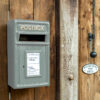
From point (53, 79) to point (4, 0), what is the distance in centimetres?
95

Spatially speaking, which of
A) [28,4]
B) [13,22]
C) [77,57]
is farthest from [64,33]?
[13,22]

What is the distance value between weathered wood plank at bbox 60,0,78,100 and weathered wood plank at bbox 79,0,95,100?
Answer: 162mm

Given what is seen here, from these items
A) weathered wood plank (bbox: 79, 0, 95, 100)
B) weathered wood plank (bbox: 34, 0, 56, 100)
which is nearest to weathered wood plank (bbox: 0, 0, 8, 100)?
weathered wood plank (bbox: 34, 0, 56, 100)

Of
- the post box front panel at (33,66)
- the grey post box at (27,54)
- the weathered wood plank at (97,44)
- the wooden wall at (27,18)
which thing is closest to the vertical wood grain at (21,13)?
the wooden wall at (27,18)

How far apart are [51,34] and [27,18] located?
312 mm

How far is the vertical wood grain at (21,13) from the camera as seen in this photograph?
7.06 ft

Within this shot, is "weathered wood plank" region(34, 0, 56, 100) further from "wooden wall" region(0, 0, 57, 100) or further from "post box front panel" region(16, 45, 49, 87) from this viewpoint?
"post box front panel" region(16, 45, 49, 87)

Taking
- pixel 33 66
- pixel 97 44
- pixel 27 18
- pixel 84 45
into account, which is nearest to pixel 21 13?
pixel 27 18

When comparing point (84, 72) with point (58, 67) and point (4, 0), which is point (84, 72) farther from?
point (4, 0)

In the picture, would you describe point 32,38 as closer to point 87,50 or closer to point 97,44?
point 87,50

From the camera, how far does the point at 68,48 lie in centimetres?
234

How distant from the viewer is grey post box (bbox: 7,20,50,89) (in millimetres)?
1911

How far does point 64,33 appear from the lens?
2.32 meters

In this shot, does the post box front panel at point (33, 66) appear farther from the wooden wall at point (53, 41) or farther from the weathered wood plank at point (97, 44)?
the weathered wood plank at point (97, 44)
